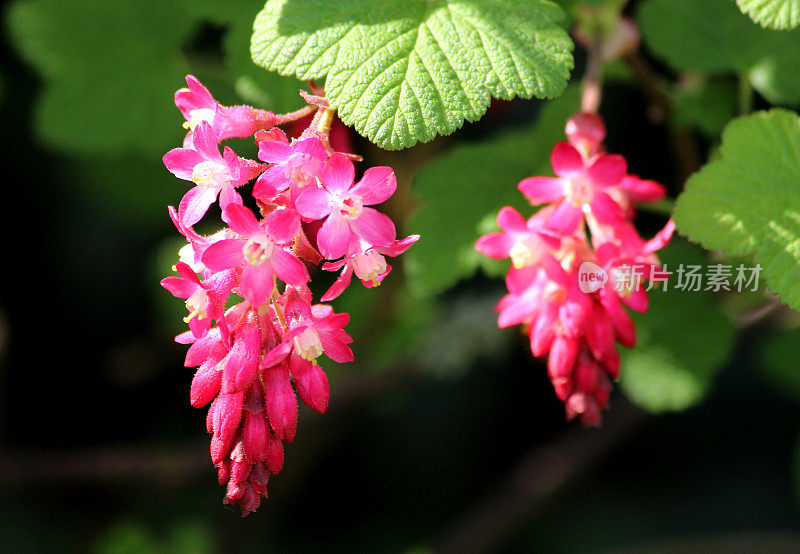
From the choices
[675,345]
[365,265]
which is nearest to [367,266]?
[365,265]

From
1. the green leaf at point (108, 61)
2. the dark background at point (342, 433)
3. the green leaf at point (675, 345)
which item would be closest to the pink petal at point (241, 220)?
the green leaf at point (675, 345)

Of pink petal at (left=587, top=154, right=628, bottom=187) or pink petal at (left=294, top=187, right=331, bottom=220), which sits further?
pink petal at (left=587, top=154, right=628, bottom=187)

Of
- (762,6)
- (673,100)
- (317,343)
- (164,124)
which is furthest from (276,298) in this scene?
(673,100)

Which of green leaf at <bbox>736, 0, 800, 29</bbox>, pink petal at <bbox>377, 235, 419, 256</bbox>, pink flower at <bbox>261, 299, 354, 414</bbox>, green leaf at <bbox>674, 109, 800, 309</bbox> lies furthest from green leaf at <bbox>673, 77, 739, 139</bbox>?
pink flower at <bbox>261, 299, 354, 414</bbox>

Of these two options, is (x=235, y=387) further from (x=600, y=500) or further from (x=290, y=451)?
(x=600, y=500)

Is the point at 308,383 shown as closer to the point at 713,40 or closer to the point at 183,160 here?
the point at 183,160

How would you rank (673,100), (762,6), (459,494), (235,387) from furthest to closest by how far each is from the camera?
(459,494) → (673,100) → (762,6) → (235,387)

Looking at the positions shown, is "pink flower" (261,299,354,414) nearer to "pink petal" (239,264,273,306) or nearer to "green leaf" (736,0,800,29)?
"pink petal" (239,264,273,306)
